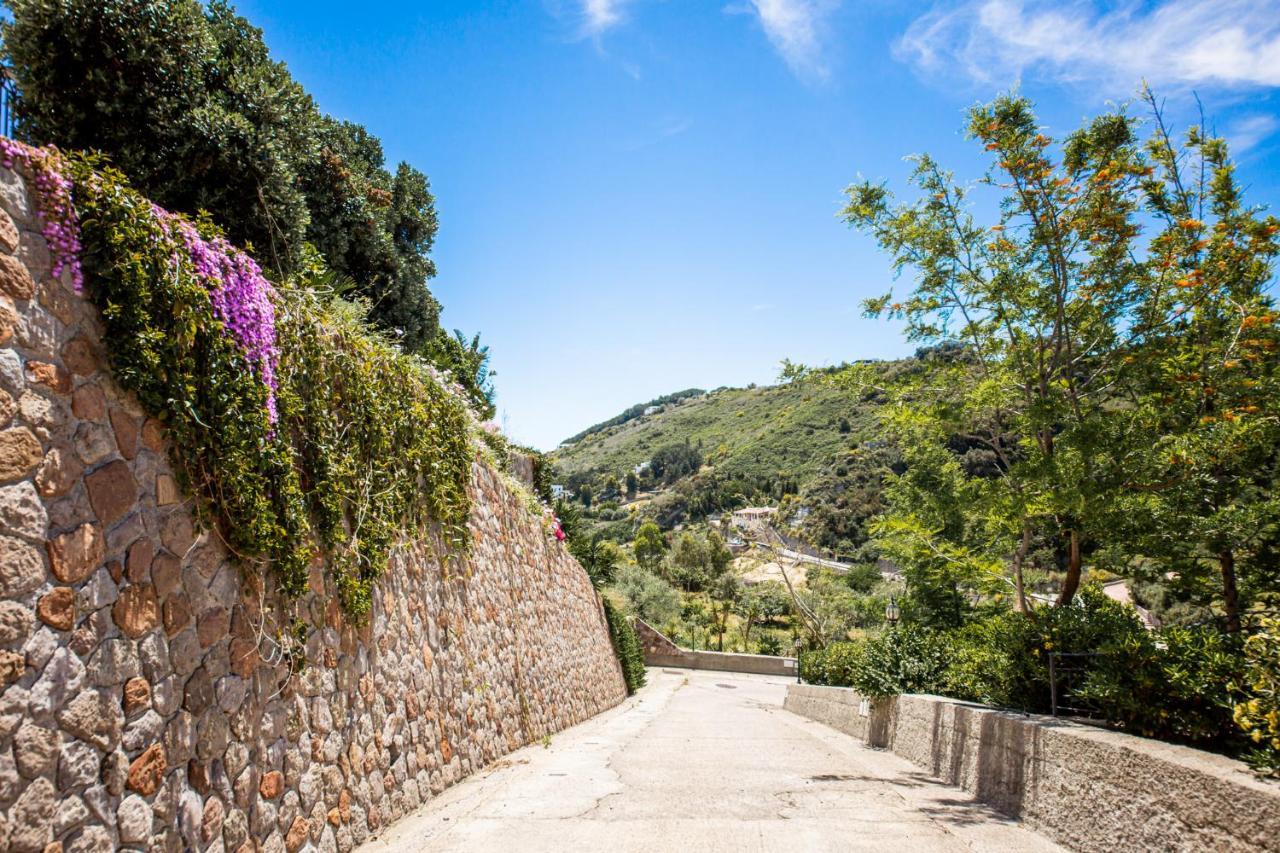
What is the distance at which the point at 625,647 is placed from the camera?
1986 centimetres

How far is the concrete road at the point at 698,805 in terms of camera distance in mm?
4480

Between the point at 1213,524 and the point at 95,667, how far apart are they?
8339 mm

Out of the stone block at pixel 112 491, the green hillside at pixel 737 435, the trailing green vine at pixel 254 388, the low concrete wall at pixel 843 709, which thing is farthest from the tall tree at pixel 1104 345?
the green hillside at pixel 737 435

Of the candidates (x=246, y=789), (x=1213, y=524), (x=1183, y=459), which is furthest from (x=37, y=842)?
(x=1213, y=524)

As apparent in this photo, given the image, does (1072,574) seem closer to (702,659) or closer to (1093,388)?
(1093,388)

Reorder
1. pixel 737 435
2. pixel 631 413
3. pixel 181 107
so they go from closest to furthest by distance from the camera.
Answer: pixel 181 107
pixel 737 435
pixel 631 413

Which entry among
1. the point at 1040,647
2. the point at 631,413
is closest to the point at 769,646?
the point at 1040,647

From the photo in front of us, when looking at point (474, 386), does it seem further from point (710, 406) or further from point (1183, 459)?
point (710, 406)

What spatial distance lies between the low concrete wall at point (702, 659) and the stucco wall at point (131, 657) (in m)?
29.8

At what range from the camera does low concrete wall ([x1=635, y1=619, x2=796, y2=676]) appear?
109 feet

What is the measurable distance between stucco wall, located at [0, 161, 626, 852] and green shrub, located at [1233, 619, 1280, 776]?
5.30 meters

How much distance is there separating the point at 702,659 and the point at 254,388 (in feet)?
107

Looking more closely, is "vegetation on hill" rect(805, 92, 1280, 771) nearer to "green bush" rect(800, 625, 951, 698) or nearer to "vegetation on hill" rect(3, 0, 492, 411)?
"green bush" rect(800, 625, 951, 698)

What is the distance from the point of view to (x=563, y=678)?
11.8 m
